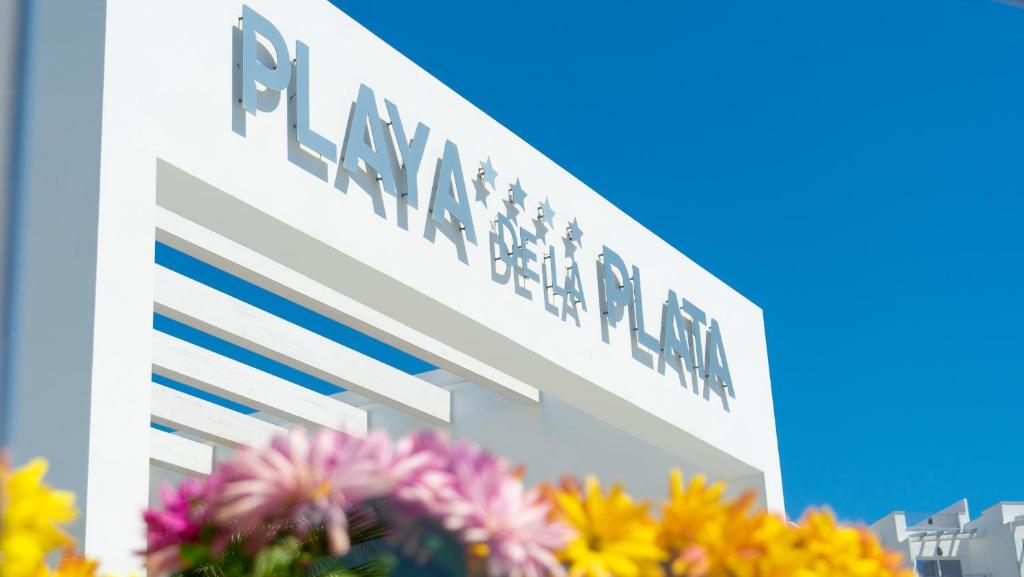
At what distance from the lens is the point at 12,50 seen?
2.41 m

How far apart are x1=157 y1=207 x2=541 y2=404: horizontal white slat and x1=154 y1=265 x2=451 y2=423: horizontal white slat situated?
620mm

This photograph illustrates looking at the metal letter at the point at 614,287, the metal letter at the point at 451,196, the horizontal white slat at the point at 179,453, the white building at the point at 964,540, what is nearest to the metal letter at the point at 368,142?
A: the metal letter at the point at 451,196

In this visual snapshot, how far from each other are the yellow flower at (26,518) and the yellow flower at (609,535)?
1.24 ft

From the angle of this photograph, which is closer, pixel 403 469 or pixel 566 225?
pixel 403 469

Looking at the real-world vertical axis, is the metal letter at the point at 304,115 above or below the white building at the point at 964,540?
below

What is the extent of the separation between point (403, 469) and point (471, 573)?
0.31ft

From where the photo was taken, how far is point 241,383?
26.8 feet

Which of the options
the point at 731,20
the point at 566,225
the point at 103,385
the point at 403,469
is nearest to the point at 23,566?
the point at 403,469

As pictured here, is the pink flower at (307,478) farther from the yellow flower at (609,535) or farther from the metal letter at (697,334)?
the metal letter at (697,334)

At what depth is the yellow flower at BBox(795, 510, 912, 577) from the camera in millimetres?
1074

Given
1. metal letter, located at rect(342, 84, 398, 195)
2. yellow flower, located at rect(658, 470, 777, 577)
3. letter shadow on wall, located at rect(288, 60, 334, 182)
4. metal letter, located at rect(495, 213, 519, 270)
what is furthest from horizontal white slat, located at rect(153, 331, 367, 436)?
yellow flower, located at rect(658, 470, 777, 577)

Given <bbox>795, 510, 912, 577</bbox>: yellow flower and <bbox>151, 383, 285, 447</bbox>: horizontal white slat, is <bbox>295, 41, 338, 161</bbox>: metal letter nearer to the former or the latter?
<bbox>151, 383, 285, 447</bbox>: horizontal white slat

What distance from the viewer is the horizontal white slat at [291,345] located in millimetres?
7000

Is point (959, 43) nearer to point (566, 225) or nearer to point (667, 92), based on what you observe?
point (667, 92)
